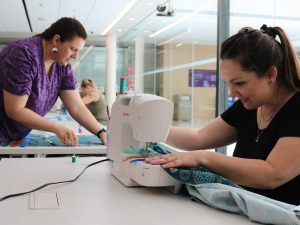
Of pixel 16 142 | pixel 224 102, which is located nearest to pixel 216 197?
pixel 16 142

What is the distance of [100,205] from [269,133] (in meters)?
0.64

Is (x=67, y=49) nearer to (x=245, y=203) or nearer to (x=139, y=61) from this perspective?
(x=245, y=203)

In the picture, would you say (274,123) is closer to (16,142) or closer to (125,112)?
(125,112)

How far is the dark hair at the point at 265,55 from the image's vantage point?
3.96 ft

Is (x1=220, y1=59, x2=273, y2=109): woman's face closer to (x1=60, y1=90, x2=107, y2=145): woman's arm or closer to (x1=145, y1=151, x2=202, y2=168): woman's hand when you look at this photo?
(x1=145, y1=151, x2=202, y2=168): woman's hand

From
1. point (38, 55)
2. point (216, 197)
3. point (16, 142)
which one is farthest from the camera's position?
point (16, 142)

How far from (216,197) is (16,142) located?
135 centimetres

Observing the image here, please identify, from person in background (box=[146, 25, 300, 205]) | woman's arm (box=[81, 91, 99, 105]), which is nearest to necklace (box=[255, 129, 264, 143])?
person in background (box=[146, 25, 300, 205])

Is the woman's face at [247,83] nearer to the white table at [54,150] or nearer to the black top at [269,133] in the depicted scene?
the black top at [269,133]

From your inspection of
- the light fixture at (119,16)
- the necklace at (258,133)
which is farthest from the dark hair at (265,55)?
the light fixture at (119,16)

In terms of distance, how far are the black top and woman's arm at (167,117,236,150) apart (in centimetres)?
7

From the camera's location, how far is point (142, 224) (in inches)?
32.0

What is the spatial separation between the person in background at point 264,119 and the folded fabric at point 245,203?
0.37 feet

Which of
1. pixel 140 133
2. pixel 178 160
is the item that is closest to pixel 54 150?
pixel 140 133
